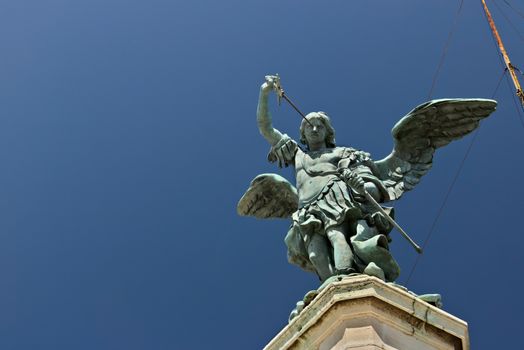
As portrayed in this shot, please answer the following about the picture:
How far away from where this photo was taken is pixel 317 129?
12.0 metres

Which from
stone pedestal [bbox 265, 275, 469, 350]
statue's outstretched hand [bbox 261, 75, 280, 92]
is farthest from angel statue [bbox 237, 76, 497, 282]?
stone pedestal [bbox 265, 275, 469, 350]

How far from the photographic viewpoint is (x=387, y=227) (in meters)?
10.5

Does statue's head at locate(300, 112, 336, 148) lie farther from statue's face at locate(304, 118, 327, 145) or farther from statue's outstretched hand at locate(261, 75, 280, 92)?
statue's outstretched hand at locate(261, 75, 280, 92)

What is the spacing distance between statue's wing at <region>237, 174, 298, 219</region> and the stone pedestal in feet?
12.0

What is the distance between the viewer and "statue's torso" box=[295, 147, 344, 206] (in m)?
11.0

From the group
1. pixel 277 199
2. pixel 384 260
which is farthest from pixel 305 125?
pixel 384 260

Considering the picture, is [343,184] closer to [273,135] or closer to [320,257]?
[320,257]

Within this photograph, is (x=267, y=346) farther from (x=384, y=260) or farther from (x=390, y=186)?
(x=390, y=186)

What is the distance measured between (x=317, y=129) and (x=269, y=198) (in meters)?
1.41

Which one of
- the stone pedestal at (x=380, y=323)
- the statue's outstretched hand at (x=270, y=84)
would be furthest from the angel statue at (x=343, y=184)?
the stone pedestal at (x=380, y=323)

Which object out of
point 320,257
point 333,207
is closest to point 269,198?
point 333,207

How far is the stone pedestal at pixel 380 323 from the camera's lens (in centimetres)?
836

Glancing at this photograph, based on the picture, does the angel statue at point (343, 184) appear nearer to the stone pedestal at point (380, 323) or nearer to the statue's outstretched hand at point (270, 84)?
the statue's outstretched hand at point (270, 84)

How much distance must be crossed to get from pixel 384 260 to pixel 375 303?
1.25 meters
